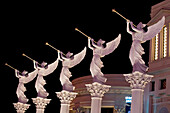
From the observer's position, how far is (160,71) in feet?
89.0

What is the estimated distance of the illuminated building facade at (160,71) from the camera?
86.5 ft

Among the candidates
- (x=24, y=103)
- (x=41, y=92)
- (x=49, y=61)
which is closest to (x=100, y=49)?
(x=41, y=92)

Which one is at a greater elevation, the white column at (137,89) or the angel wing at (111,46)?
the angel wing at (111,46)

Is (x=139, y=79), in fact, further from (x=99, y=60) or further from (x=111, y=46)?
(x=99, y=60)

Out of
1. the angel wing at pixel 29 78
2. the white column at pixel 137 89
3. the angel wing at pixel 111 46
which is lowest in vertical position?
the white column at pixel 137 89

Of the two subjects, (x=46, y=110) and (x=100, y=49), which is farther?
(x=46, y=110)

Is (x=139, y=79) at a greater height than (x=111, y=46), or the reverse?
(x=111, y=46)

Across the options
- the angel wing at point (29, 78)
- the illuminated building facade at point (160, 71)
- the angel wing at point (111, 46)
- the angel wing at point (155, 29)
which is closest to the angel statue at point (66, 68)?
the angel wing at point (111, 46)

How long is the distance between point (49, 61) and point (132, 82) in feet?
69.4

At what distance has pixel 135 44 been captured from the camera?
21.4 meters

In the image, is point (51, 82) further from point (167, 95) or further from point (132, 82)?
point (132, 82)

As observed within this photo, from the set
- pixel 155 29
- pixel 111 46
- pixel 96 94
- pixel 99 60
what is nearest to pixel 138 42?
pixel 155 29

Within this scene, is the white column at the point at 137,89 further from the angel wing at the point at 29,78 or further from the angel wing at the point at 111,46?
the angel wing at the point at 29,78

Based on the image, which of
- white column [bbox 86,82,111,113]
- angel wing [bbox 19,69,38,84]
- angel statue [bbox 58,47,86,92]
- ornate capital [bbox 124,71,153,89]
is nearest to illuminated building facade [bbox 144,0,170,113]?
white column [bbox 86,82,111,113]
